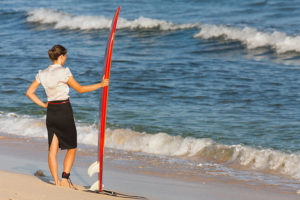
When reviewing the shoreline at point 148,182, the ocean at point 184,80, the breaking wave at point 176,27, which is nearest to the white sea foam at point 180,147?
the ocean at point 184,80

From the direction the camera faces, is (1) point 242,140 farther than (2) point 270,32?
No

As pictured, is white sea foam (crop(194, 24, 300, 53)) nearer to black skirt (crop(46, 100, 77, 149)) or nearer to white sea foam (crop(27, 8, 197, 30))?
white sea foam (crop(27, 8, 197, 30))

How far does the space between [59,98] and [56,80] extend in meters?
0.19

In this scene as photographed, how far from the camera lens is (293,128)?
8.97 metres

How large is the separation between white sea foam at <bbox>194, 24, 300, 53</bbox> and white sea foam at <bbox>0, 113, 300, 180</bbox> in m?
7.98

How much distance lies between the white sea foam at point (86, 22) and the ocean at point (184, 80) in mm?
72

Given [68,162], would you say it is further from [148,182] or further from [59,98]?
[148,182]

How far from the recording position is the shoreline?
19.2 ft

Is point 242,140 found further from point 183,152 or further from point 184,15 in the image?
point 184,15

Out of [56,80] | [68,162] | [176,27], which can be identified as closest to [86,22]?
[176,27]

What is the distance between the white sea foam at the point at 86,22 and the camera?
20219 mm

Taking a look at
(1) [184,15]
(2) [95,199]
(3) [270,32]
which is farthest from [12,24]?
(2) [95,199]

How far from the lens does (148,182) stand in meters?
6.29

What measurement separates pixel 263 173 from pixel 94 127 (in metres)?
3.42
